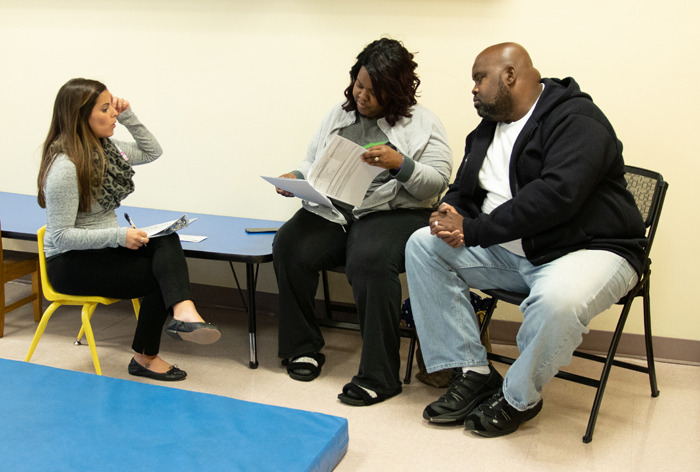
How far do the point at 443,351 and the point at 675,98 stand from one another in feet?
4.72

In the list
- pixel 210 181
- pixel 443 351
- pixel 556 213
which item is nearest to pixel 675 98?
pixel 556 213

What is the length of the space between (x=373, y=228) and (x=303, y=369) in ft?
2.05

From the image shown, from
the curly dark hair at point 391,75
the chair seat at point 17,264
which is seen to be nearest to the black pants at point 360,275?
the curly dark hair at point 391,75

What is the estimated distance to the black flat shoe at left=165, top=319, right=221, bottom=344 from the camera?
1.95m

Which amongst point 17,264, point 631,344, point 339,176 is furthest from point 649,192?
point 17,264

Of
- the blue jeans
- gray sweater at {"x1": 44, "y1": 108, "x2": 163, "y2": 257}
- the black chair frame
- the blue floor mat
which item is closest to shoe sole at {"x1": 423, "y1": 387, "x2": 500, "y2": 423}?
the blue jeans

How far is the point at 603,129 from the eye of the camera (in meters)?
1.81

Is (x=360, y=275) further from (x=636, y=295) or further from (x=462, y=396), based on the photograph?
(x=636, y=295)

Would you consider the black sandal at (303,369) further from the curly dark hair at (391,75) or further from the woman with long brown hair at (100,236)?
the curly dark hair at (391,75)

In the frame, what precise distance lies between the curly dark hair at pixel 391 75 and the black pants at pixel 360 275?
435 millimetres

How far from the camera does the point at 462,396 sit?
199cm

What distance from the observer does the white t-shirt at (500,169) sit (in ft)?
6.60

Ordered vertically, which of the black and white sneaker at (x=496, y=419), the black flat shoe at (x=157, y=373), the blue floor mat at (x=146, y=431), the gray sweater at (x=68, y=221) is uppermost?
the gray sweater at (x=68, y=221)

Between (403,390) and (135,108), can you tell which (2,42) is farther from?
(403,390)
